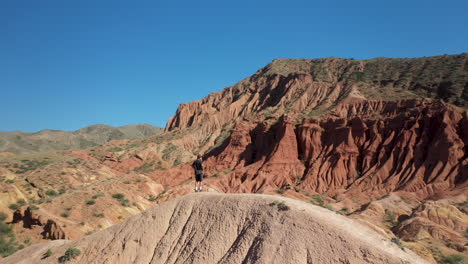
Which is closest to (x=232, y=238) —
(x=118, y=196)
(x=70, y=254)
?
(x=70, y=254)

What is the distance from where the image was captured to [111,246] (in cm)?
1355

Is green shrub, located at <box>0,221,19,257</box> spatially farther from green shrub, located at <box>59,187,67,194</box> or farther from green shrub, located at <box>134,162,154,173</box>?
green shrub, located at <box>134,162,154,173</box>

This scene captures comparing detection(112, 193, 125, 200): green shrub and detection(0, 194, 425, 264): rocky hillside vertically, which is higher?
detection(0, 194, 425, 264): rocky hillside

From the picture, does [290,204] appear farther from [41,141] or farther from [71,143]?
[71,143]

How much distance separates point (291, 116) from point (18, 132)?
105m

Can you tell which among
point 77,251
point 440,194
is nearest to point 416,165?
point 440,194

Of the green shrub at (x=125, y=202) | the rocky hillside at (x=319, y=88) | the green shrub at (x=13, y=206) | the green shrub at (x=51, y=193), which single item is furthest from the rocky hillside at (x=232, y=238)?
the rocky hillside at (x=319, y=88)

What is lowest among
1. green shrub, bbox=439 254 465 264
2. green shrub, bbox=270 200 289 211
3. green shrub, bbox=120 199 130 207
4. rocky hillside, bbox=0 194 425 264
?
green shrub, bbox=439 254 465 264

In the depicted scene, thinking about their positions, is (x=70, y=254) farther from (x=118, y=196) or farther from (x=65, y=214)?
(x=118, y=196)

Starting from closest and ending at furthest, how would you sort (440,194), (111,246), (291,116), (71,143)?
(111,246)
(440,194)
(291,116)
(71,143)

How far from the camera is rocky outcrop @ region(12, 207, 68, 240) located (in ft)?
71.2

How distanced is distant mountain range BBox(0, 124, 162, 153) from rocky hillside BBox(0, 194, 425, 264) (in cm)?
9776

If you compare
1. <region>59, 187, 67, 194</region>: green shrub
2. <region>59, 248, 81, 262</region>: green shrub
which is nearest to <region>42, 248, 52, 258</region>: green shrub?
<region>59, 248, 81, 262</region>: green shrub

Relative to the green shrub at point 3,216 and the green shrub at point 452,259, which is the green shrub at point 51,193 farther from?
the green shrub at point 452,259
